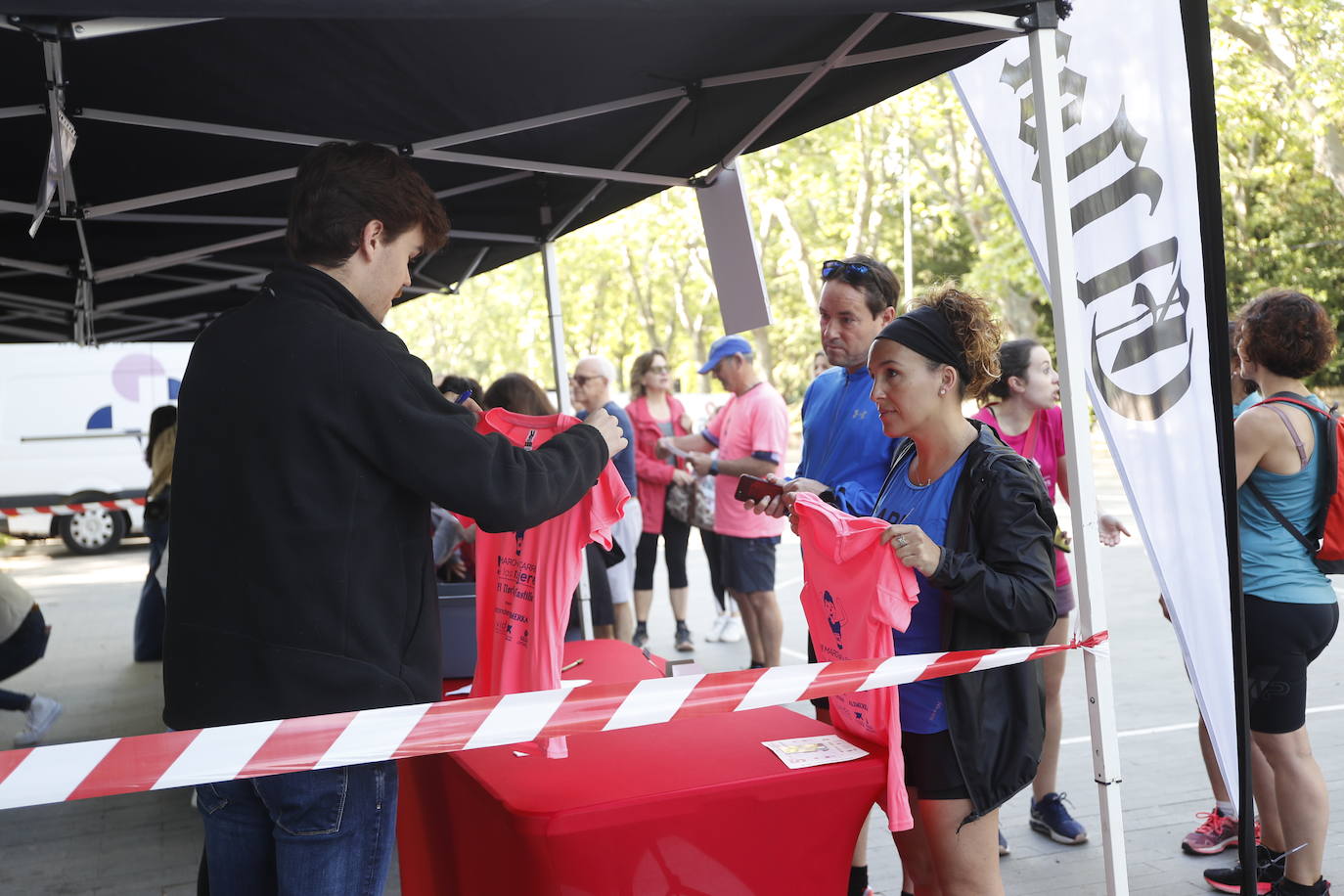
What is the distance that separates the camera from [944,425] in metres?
2.49

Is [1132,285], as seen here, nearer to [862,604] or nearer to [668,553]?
[862,604]

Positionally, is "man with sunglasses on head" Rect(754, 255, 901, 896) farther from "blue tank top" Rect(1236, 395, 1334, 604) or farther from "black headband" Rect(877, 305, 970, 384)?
"blue tank top" Rect(1236, 395, 1334, 604)

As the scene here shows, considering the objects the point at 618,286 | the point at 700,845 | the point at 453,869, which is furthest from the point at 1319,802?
the point at 618,286

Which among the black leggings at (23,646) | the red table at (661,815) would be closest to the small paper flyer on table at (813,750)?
the red table at (661,815)

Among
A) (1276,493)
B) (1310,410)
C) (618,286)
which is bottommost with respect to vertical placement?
(1276,493)

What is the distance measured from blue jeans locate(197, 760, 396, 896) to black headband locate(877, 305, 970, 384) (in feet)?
4.62

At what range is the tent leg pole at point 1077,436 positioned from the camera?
2.55m

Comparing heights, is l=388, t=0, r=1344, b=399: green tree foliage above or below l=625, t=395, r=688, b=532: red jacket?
above

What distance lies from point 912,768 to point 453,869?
113 cm

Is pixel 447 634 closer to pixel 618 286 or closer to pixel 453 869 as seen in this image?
pixel 453 869

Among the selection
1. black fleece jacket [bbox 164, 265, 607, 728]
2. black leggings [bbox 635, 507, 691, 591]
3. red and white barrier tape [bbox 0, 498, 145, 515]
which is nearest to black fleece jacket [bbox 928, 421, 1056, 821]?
black fleece jacket [bbox 164, 265, 607, 728]

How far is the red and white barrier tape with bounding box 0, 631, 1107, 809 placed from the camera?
5.65ft

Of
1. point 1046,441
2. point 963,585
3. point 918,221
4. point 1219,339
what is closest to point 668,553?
point 1046,441

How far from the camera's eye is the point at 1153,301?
2.71 metres
